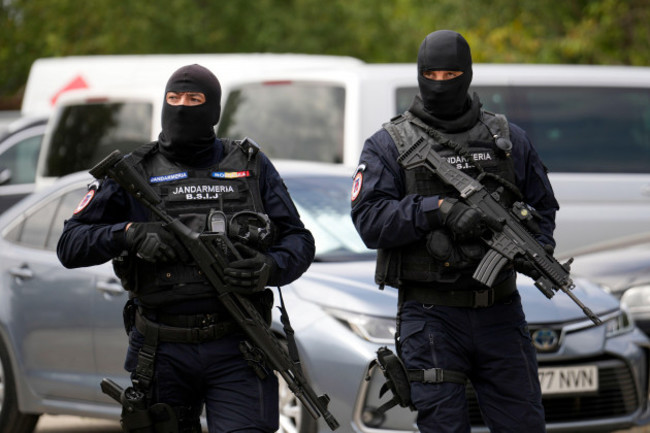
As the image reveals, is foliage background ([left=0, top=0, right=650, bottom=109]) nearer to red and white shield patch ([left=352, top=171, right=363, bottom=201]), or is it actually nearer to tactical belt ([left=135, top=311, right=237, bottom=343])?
red and white shield patch ([left=352, top=171, right=363, bottom=201])

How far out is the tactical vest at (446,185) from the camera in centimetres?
476

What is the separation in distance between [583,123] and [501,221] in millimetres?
5311

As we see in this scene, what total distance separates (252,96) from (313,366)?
14.2ft

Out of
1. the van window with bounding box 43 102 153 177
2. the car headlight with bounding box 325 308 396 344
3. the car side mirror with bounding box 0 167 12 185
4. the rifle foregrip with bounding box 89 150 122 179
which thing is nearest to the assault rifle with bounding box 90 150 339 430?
the rifle foregrip with bounding box 89 150 122 179

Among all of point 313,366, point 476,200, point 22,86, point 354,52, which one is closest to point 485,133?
point 476,200

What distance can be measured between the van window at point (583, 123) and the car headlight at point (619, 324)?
2990 mm

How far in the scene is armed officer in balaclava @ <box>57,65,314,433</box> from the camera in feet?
14.8

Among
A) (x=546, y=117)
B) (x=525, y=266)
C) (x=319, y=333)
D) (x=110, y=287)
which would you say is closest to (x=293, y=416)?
(x=319, y=333)

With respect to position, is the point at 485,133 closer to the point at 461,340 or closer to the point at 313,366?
the point at 461,340

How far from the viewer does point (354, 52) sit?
32.3 meters

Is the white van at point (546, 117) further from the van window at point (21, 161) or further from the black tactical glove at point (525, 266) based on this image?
the black tactical glove at point (525, 266)

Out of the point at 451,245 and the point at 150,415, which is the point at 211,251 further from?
the point at 451,245

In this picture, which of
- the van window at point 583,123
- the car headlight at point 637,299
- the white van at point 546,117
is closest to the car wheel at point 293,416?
the car headlight at point 637,299

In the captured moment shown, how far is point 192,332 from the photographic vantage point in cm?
452
